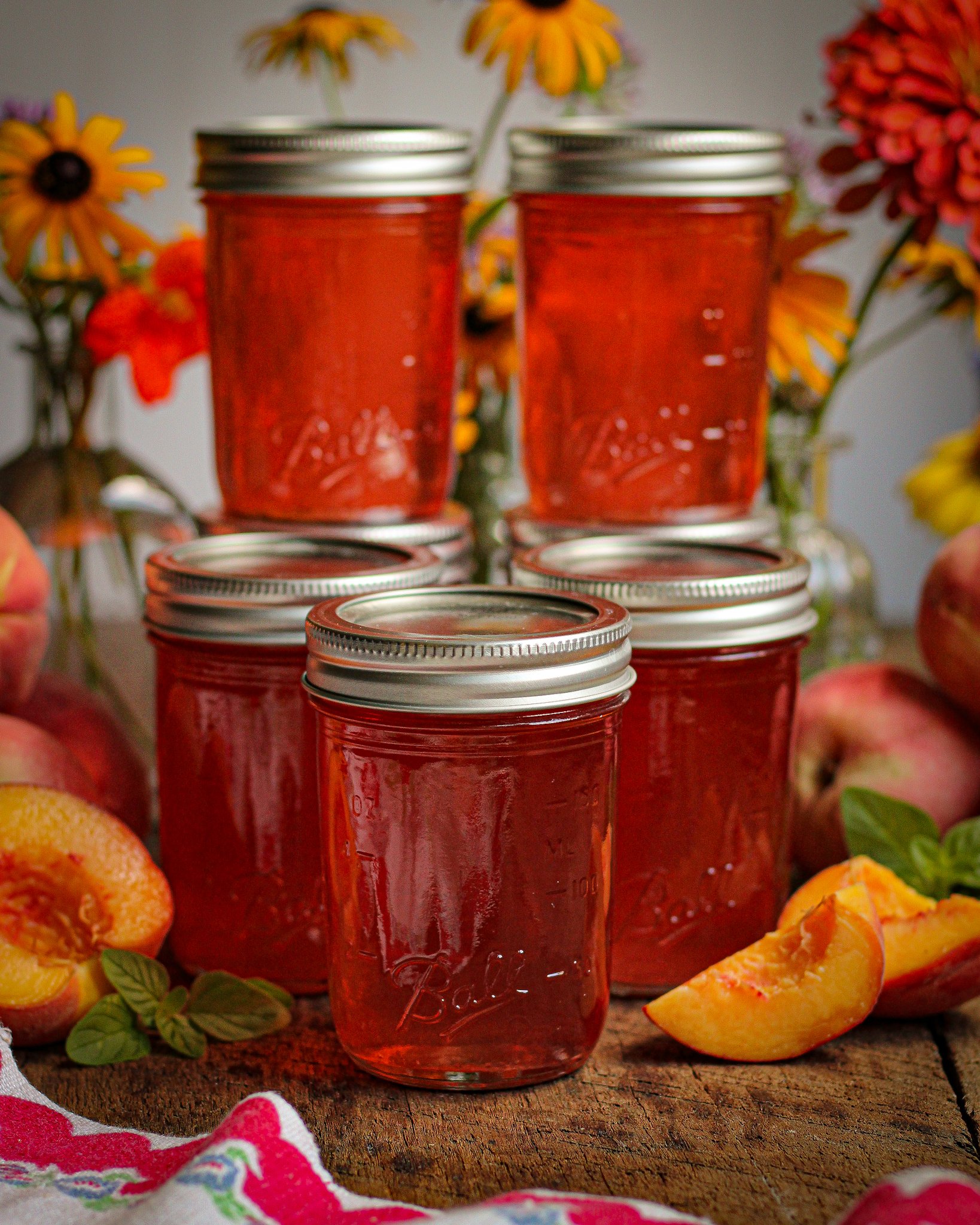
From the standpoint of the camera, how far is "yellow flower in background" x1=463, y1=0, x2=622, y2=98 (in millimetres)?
1042

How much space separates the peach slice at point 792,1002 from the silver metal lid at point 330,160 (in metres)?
0.44

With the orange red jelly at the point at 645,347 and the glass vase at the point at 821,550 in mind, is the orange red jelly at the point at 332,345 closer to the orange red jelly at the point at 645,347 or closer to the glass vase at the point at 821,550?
the orange red jelly at the point at 645,347

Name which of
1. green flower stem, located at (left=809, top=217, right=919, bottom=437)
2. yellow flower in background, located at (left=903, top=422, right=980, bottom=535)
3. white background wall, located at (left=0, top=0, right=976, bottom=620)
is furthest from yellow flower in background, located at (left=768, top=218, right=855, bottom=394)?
white background wall, located at (left=0, top=0, right=976, bottom=620)

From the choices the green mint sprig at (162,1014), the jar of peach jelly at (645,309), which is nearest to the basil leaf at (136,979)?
the green mint sprig at (162,1014)

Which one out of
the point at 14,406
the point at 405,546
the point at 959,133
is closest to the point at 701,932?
the point at 405,546

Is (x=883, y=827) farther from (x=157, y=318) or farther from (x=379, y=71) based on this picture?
(x=379, y=71)

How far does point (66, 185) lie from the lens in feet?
3.26

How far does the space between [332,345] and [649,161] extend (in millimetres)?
199

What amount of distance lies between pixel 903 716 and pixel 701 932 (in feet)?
0.80

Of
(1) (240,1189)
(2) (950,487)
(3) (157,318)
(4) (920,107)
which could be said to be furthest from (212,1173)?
(2) (950,487)

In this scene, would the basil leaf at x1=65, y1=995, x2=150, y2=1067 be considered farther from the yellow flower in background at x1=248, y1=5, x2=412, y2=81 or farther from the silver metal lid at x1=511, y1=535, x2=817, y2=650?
the yellow flower in background at x1=248, y1=5, x2=412, y2=81

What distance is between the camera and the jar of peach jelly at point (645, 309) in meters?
0.86

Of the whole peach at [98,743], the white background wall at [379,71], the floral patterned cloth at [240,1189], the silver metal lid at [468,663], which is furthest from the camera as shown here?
the white background wall at [379,71]

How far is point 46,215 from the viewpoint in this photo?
3.25 feet
